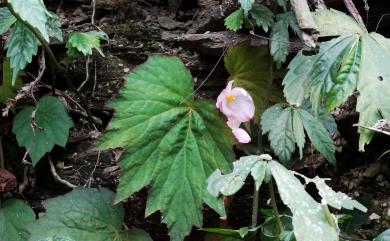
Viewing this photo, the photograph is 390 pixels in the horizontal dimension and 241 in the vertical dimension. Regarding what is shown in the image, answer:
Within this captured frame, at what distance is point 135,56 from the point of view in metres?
1.52

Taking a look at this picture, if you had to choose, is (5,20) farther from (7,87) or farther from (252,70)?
(252,70)

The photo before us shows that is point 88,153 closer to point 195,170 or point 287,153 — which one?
point 195,170

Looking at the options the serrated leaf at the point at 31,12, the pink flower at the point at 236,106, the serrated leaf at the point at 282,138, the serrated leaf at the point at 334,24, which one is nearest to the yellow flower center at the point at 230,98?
the pink flower at the point at 236,106

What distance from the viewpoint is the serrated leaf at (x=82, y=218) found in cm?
122

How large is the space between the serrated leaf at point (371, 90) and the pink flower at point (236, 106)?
0.97 ft

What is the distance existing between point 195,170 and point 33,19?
50 cm

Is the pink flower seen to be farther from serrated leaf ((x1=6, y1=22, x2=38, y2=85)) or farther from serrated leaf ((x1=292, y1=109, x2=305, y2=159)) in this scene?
serrated leaf ((x1=6, y1=22, x2=38, y2=85))

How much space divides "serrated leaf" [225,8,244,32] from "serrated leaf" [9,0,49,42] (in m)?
0.53

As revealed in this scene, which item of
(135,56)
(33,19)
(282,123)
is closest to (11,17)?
(33,19)

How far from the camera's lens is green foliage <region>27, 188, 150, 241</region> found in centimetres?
122

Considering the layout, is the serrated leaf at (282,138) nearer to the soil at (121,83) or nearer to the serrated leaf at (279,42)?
the serrated leaf at (279,42)

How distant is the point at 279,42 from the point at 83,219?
66 cm

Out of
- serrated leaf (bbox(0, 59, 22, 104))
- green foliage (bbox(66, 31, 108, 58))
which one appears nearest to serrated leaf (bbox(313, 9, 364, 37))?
green foliage (bbox(66, 31, 108, 58))

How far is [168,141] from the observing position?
4.03ft
